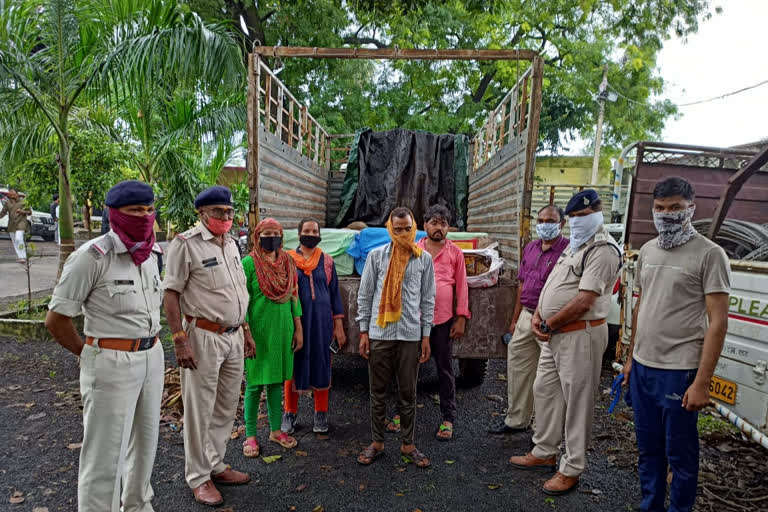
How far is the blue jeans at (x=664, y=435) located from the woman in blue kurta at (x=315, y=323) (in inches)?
76.9

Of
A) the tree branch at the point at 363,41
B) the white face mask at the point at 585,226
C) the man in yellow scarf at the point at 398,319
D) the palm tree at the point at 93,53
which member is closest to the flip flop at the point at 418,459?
the man in yellow scarf at the point at 398,319

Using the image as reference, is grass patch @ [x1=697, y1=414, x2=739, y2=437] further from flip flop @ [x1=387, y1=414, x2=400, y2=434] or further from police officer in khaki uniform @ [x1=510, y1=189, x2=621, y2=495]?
flip flop @ [x1=387, y1=414, x2=400, y2=434]

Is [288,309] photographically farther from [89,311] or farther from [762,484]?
[762,484]

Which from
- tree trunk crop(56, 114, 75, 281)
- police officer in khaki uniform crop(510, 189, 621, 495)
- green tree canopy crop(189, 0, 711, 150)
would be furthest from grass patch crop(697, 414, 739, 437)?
green tree canopy crop(189, 0, 711, 150)

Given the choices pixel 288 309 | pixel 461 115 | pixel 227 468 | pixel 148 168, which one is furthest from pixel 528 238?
pixel 461 115

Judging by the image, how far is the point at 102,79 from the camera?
16.5ft

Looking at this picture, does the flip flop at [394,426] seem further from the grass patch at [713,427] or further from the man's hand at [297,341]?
the grass patch at [713,427]

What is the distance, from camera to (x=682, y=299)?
7.23 ft

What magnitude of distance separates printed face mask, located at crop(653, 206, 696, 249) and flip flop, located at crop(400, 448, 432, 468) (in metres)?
1.91

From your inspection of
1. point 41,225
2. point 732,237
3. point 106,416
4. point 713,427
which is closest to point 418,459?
point 106,416

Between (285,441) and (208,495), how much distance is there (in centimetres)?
74

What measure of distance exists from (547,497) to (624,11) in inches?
257

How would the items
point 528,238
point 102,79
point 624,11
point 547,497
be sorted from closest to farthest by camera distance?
point 547,497, point 528,238, point 102,79, point 624,11

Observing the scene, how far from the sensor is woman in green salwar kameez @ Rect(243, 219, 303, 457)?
3.05 meters
